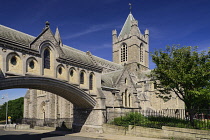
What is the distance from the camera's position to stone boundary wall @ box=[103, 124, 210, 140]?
13.7m

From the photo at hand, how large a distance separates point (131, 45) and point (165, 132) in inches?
1775

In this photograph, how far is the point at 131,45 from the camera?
190 ft

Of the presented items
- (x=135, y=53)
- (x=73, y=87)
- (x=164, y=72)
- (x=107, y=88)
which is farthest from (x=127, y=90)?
(x=135, y=53)

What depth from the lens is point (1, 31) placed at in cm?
1394

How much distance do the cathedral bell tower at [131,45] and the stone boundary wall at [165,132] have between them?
128 feet

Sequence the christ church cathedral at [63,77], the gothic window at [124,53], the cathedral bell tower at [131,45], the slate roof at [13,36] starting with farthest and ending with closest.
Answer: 1. the gothic window at [124,53]
2. the cathedral bell tower at [131,45]
3. the christ church cathedral at [63,77]
4. the slate roof at [13,36]

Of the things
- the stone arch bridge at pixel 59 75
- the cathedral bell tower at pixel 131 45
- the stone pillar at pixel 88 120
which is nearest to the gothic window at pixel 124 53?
the cathedral bell tower at pixel 131 45

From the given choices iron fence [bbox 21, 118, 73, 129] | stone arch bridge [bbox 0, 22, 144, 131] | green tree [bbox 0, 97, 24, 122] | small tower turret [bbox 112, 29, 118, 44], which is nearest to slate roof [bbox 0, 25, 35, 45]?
stone arch bridge [bbox 0, 22, 144, 131]

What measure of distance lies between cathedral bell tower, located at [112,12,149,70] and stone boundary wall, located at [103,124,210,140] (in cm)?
3889

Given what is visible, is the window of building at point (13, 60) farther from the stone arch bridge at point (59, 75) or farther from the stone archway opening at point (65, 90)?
the stone archway opening at point (65, 90)

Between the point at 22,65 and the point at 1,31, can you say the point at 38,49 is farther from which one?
the point at 1,31

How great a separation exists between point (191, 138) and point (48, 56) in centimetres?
1321

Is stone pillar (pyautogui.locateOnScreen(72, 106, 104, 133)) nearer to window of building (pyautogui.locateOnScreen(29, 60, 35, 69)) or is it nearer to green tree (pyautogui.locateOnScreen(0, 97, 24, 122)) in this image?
window of building (pyautogui.locateOnScreen(29, 60, 35, 69))

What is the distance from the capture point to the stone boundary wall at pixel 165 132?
44.8ft
